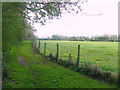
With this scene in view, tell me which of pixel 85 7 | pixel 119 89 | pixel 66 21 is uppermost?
pixel 85 7

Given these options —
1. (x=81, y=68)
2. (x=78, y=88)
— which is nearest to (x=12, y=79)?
(x=78, y=88)

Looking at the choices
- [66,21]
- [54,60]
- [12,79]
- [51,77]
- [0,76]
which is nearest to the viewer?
[0,76]

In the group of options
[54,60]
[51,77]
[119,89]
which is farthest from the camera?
[54,60]

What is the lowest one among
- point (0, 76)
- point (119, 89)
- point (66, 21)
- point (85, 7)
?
point (119, 89)

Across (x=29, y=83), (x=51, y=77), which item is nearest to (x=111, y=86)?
(x=51, y=77)

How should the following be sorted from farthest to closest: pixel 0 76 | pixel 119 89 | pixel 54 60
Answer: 1. pixel 54 60
2. pixel 0 76
3. pixel 119 89

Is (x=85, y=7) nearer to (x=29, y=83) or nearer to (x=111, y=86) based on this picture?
(x=111, y=86)

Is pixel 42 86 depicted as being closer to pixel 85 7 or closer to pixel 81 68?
pixel 81 68

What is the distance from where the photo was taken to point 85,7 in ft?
16.8

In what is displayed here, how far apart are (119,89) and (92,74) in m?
1.31

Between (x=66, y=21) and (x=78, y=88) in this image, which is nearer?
(x=78, y=88)

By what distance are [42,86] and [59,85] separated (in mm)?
471

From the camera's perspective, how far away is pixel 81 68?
590cm

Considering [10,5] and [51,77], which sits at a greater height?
[10,5]
